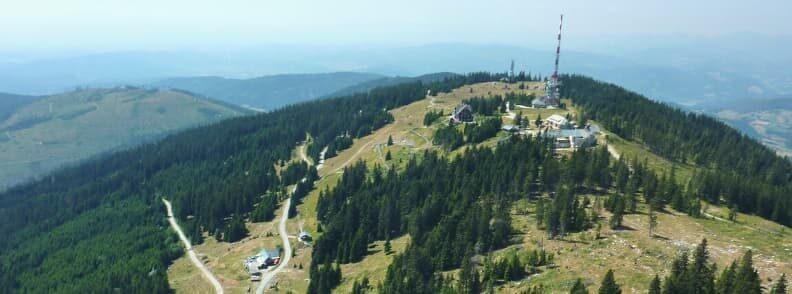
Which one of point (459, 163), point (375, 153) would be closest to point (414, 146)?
point (375, 153)

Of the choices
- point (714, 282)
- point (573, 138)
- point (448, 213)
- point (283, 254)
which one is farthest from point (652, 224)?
point (283, 254)

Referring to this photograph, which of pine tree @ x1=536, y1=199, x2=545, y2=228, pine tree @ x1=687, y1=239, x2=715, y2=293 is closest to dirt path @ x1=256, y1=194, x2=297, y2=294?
pine tree @ x1=536, y1=199, x2=545, y2=228

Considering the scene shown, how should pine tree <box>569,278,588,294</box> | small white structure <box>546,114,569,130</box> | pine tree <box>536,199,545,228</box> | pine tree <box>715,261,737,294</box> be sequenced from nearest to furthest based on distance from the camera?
pine tree <box>715,261,737,294</box>
pine tree <box>569,278,588,294</box>
pine tree <box>536,199,545,228</box>
small white structure <box>546,114,569,130</box>

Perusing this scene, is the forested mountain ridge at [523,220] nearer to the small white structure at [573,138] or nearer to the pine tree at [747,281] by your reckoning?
the pine tree at [747,281]

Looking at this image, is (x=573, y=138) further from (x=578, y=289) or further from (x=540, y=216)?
(x=578, y=289)

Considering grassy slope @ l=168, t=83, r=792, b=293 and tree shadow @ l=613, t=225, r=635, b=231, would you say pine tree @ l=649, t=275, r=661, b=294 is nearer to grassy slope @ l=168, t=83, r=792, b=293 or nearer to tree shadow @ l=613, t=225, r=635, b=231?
grassy slope @ l=168, t=83, r=792, b=293

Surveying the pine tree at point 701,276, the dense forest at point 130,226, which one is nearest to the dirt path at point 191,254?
the dense forest at point 130,226
